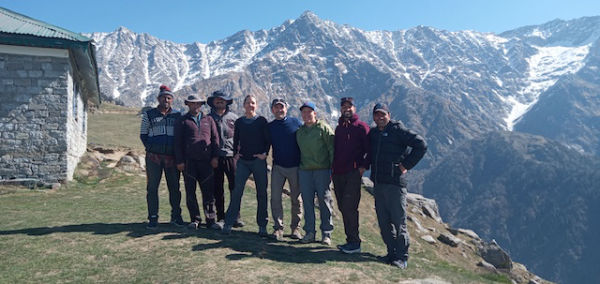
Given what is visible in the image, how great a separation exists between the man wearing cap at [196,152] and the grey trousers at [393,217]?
331 cm

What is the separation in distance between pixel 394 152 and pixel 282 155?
2155 mm

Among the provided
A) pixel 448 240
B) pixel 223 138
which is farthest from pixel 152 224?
pixel 448 240

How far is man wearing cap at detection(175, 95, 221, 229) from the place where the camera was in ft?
26.8

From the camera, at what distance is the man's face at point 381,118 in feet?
24.3

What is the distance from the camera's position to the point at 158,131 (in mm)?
8383

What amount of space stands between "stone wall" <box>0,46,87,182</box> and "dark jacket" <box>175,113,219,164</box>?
25.4ft

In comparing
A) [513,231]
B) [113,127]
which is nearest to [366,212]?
[113,127]

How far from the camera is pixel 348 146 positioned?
25.2 ft

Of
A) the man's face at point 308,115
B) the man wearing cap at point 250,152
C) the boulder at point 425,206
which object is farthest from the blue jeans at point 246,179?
the boulder at point 425,206

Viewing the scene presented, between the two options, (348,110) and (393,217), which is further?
(348,110)

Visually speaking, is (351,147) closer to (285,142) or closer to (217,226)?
(285,142)

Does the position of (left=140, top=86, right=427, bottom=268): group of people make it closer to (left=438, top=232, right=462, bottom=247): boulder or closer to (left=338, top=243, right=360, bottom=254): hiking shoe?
(left=338, top=243, right=360, bottom=254): hiking shoe

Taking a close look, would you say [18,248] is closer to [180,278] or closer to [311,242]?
[180,278]

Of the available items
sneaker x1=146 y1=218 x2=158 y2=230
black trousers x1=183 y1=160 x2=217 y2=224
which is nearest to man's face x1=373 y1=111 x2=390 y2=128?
black trousers x1=183 y1=160 x2=217 y2=224
